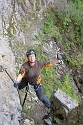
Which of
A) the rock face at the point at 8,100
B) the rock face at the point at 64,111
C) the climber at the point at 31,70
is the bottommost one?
the rock face at the point at 64,111

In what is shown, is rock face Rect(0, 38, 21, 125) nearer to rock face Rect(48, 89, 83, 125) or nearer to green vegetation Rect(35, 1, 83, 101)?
rock face Rect(48, 89, 83, 125)

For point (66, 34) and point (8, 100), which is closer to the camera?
point (8, 100)

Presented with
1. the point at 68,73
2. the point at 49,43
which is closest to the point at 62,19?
the point at 49,43

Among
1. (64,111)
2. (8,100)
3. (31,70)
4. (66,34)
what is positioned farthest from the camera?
(66,34)

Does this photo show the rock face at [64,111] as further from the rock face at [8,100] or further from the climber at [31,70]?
the rock face at [8,100]

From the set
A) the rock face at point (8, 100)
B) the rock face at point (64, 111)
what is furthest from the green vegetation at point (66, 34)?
the rock face at point (8, 100)

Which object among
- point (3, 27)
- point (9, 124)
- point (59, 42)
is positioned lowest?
point (9, 124)

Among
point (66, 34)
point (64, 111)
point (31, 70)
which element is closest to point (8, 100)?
point (31, 70)

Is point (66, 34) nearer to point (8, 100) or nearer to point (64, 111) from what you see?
point (64, 111)

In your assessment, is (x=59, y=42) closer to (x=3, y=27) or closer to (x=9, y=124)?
(x=3, y=27)

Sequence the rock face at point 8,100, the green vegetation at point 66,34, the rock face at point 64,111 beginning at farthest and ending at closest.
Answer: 1. the green vegetation at point 66,34
2. the rock face at point 64,111
3. the rock face at point 8,100

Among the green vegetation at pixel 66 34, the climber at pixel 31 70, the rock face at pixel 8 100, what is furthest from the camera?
the green vegetation at pixel 66 34

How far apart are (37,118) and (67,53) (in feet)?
19.5

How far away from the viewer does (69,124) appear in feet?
34.0
